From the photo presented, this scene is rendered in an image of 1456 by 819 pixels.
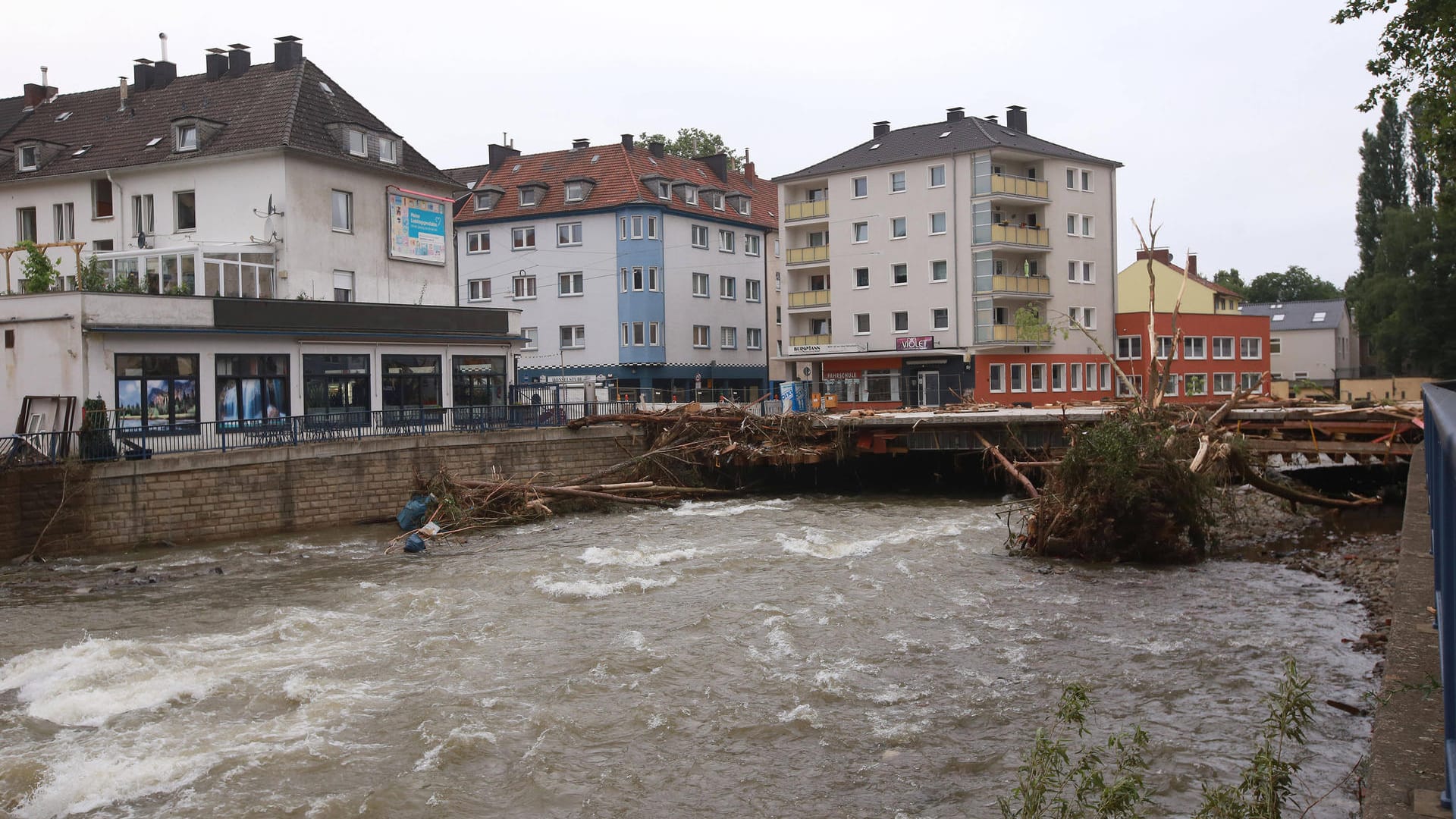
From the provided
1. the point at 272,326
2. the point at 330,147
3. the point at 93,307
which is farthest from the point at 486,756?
the point at 330,147

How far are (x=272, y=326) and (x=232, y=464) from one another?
6334 mm

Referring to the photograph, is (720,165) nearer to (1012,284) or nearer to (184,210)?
(1012,284)

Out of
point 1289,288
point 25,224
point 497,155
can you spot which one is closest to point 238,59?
point 25,224

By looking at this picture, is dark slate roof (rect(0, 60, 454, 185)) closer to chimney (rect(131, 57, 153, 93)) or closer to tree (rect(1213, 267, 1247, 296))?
chimney (rect(131, 57, 153, 93))

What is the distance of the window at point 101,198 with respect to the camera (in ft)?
→ 138

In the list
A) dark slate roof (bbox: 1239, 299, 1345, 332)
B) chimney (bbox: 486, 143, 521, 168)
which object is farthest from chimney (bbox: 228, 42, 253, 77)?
dark slate roof (bbox: 1239, 299, 1345, 332)

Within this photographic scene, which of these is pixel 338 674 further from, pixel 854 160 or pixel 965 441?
pixel 854 160

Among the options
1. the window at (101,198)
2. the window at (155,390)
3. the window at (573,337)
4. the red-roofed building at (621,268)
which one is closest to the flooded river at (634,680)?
the window at (155,390)

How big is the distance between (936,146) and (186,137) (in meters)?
35.8

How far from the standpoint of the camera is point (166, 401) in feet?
97.0

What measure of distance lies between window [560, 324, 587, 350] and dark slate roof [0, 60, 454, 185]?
60.4 ft

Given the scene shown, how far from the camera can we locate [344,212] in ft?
135

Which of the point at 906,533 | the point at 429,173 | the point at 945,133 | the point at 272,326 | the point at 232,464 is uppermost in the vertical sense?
the point at 945,133

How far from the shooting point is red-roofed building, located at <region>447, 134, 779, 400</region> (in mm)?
62500
